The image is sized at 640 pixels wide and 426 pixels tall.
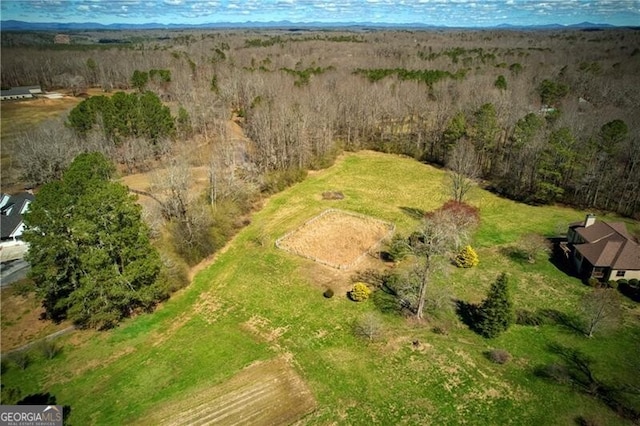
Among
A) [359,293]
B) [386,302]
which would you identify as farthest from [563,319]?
[359,293]

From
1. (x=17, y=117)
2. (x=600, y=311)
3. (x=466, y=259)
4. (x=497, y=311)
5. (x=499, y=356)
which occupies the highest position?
(x=600, y=311)

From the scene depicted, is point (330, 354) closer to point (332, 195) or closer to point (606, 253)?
point (606, 253)

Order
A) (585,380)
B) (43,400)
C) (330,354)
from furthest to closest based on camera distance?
(330,354)
(585,380)
(43,400)

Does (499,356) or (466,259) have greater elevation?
(466,259)

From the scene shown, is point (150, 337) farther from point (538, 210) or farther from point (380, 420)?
point (538, 210)

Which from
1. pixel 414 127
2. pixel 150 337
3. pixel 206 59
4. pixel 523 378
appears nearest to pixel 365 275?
pixel 523 378

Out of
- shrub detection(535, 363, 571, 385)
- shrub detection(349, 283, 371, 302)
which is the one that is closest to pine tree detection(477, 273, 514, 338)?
shrub detection(535, 363, 571, 385)
